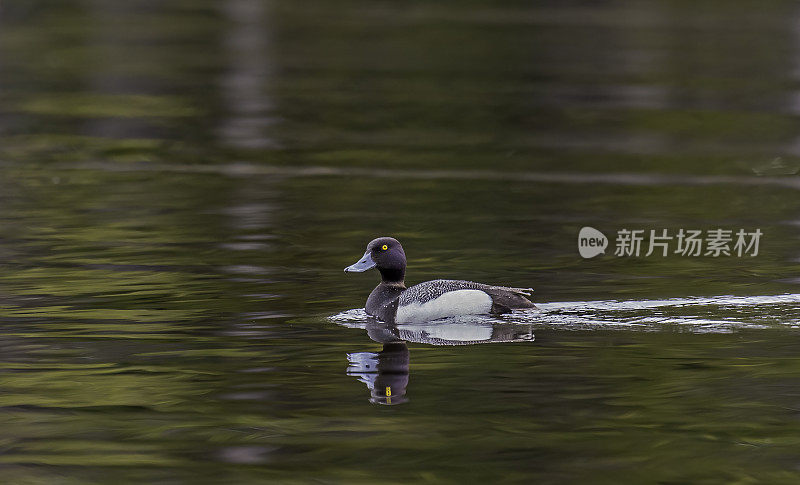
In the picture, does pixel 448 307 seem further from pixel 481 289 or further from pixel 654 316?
pixel 654 316

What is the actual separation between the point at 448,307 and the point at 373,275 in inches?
111

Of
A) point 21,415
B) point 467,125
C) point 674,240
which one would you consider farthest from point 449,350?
point 467,125

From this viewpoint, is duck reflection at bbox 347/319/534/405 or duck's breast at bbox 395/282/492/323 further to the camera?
duck's breast at bbox 395/282/492/323

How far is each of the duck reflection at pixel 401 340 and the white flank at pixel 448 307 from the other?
0.22 feet

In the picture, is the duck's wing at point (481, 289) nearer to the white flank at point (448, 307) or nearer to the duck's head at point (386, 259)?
the white flank at point (448, 307)

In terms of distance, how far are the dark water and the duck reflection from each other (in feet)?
0.12

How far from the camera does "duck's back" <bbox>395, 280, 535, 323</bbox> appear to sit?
1279 cm

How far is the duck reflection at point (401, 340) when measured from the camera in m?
10.8

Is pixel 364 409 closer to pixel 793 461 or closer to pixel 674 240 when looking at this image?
pixel 793 461

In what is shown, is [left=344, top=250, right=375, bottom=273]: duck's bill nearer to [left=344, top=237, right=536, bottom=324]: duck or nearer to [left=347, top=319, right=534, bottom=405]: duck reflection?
[left=344, top=237, right=536, bottom=324]: duck

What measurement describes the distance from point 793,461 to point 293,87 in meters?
24.2

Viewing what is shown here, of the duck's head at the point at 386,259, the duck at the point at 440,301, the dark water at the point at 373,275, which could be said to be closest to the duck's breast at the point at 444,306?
the duck at the point at 440,301

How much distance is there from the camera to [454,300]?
12.8 metres

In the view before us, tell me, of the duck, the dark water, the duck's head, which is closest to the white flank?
the duck
